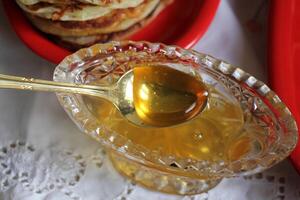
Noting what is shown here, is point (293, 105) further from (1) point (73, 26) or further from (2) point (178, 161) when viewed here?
(1) point (73, 26)

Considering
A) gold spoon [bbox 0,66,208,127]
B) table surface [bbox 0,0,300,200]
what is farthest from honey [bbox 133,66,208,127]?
table surface [bbox 0,0,300,200]

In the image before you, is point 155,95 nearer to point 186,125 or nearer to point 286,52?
point 186,125

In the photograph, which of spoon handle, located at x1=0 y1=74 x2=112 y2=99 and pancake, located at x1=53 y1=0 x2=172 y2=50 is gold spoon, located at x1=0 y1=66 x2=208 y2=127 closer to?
spoon handle, located at x1=0 y1=74 x2=112 y2=99

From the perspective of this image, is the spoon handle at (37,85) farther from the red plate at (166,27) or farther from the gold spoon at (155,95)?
the red plate at (166,27)

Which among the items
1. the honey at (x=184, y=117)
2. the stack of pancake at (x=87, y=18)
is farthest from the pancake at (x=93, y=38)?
the honey at (x=184, y=117)

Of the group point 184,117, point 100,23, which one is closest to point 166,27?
point 100,23
